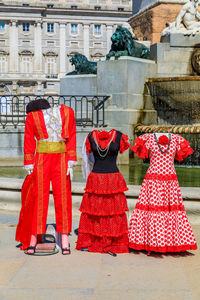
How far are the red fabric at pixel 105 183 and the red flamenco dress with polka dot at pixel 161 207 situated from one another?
0.25 m

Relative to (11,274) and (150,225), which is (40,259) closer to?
(11,274)

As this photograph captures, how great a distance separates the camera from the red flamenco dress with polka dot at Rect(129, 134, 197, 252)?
14.6 ft

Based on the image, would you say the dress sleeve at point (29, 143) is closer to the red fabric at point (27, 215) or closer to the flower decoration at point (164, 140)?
the red fabric at point (27, 215)

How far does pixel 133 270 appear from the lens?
13.3 feet

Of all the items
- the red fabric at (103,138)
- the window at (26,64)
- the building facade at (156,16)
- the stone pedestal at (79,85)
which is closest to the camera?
the red fabric at (103,138)

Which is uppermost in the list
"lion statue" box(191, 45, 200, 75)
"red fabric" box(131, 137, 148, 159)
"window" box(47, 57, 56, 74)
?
"window" box(47, 57, 56, 74)

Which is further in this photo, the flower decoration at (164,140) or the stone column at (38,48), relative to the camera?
the stone column at (38,48)

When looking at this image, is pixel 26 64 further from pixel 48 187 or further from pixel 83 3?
pixel 48 187

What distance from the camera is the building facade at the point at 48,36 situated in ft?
251

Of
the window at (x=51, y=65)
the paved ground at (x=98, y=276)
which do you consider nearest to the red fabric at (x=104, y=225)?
the paved ground at (x=98, y=276)

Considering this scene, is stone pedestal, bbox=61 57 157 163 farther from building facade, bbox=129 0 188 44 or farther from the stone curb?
the stone curb

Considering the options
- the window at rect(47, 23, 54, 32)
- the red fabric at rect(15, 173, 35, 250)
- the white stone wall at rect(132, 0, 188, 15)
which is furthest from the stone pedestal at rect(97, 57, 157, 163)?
the window at rect(47, 23, 54, 32)

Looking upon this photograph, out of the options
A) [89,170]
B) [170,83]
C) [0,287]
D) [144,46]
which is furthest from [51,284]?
[144,46]

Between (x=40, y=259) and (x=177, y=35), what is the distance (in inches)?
321
